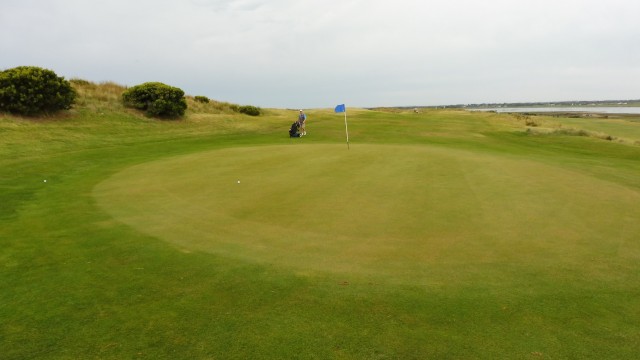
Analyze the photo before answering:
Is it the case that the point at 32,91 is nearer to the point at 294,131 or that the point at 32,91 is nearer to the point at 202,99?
the point at 294,131

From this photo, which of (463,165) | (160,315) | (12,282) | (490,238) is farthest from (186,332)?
(463,165)

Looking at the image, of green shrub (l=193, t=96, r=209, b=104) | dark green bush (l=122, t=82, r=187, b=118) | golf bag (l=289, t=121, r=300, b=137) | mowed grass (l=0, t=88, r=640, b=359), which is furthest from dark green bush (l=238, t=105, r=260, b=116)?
mowed grass (l=0, t=88, r=640, b=359)

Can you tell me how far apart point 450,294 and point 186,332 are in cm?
347

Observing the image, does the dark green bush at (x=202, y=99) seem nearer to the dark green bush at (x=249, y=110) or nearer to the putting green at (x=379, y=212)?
the dark green bush at (x=249, y=110)

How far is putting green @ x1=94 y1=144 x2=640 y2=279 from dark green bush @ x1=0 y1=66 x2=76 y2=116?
13.8 m

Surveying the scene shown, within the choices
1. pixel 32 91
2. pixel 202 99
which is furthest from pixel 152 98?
pixel 202 99

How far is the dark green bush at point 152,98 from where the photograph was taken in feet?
109

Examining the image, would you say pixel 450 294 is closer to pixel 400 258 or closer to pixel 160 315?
pixel 400 258

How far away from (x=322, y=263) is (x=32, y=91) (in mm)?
24827

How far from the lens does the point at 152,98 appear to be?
109 ft

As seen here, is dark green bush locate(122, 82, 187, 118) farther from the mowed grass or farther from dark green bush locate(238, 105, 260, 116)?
the mowed grass

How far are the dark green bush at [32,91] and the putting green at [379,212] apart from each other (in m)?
13.8

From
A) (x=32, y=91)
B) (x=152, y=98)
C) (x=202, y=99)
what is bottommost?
(x=152, y=98)

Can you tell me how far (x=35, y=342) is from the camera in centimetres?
513
